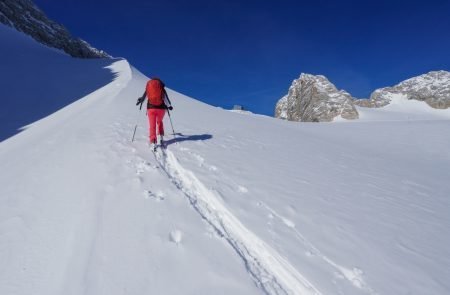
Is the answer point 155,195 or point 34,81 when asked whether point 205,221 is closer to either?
point 155,195

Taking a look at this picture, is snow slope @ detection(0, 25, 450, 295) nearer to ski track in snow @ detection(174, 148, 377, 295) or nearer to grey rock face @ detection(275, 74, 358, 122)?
ski track in snow @ detection(174, 148, 377, 295)

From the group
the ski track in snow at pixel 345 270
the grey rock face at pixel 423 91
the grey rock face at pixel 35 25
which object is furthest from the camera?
the grey rock face at pixel 423 91

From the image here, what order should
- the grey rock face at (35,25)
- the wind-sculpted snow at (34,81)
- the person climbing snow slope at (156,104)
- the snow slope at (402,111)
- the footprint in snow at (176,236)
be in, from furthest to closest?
the snow slope at (402,111), the grey rock face at (35,25), the wind-sculpted snow at (34,81), the person climbing snow slope at (156,104), the footprint in snow at (176,236)

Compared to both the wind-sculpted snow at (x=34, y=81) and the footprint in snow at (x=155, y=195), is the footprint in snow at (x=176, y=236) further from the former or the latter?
the wind-sculpted snow at (x=34, y=81)

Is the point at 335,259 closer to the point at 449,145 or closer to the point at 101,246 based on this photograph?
the point at 101,246

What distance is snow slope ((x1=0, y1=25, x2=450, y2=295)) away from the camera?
3.49m

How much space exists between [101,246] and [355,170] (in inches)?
300

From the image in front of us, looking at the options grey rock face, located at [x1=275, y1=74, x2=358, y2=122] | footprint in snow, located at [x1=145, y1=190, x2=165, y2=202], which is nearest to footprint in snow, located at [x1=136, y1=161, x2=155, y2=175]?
footprint in snow, located at [x1=145, y1=190, x2=165, y2=202]

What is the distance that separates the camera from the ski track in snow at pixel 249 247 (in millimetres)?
3561

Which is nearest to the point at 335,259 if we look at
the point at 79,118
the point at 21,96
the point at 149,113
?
the point at 149,113

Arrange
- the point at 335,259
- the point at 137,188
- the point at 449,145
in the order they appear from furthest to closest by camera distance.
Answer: the point at 449,145, the point at 137,188, the point at 335,259

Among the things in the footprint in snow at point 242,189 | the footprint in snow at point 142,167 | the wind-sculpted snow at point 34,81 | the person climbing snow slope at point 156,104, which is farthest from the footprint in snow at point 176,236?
the wind-sculpted snow at point 34,81

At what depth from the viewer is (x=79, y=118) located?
1132 centimetres

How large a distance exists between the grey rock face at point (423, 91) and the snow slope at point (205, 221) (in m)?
93.5
